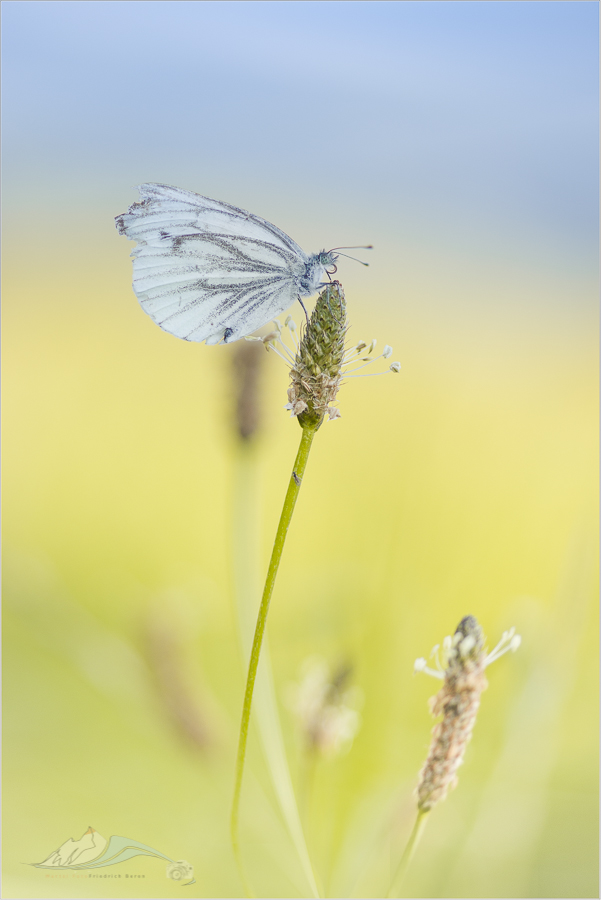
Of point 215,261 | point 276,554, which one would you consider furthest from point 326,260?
point 276,554

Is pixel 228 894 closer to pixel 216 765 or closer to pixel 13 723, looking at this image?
pixel 216 765

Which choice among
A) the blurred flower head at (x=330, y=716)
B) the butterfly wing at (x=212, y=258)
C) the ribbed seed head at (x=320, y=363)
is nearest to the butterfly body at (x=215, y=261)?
the butterfly wing at (x=212, y=258)

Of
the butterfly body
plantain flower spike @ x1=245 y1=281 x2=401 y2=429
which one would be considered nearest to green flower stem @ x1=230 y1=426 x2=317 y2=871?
plantain flower spike @ x1=245 y1=281 x2=401 y2=429

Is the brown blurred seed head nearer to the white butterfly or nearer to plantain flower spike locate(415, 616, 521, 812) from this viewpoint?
the white butterfly

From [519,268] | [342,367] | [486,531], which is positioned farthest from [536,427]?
[342,367]

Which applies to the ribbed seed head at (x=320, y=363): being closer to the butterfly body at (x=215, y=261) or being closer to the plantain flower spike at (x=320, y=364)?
the plantain flower spike at (x=320, y=364)

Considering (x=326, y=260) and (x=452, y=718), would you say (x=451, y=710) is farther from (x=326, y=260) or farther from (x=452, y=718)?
(x=326, y=260)
